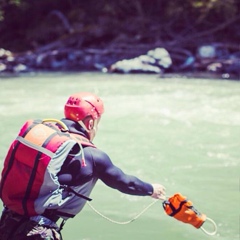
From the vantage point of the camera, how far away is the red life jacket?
224 cm

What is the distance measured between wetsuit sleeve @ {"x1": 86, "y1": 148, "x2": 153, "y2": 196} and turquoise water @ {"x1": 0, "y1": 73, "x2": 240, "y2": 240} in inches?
52.2

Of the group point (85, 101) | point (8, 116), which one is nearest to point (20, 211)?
point (85, 101)

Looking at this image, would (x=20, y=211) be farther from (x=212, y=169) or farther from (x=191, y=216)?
(x=212, y=169)

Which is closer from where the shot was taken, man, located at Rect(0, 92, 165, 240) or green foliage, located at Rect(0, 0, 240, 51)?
man, located at Rect(0, 92, 165, 240)

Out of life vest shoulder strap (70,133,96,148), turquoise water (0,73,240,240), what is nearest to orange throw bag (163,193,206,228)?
life vest shoulder strap (70,133,96,148)

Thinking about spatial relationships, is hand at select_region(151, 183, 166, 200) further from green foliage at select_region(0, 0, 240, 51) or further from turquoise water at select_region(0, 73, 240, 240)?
green foliage at select_region(0, 0, 240, 51)

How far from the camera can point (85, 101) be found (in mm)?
2480

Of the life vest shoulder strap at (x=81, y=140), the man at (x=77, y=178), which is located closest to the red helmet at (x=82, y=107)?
the man at (x=77, y=178)

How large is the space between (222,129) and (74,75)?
7.01m

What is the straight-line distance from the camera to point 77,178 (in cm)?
234

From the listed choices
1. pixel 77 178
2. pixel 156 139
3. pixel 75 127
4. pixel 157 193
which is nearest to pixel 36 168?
pixel 77 178

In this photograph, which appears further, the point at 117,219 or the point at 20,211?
the point at 117,219

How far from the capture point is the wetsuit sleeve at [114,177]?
2361 mm

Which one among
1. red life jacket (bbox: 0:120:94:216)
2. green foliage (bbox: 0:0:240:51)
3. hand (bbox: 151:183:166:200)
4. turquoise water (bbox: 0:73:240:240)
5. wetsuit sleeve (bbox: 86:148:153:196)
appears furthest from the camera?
green foliage (bbox: 0:0:240:51)
